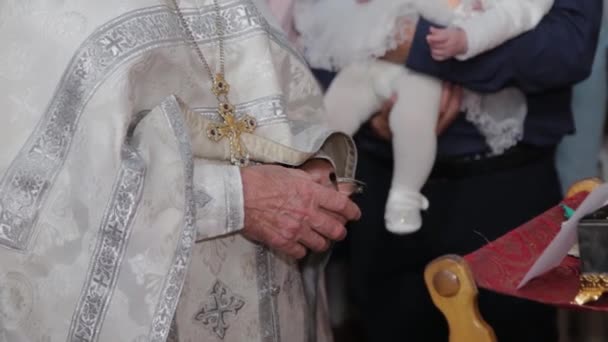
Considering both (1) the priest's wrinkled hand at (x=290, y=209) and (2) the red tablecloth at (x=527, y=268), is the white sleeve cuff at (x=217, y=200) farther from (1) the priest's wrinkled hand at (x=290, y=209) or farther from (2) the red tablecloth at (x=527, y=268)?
(2) the red tablecloth at (x=527, y=268)

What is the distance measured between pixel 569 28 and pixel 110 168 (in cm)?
94

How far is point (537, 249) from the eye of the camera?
4.85ft

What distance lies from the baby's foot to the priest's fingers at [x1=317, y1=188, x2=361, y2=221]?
0.39 meters

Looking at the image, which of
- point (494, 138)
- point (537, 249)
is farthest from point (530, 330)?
point (537, 249)

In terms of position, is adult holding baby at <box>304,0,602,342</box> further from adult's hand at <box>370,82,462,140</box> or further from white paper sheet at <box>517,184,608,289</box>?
white paper sheet at <box>517,184,608,289</box>

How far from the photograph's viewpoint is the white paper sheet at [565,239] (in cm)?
134

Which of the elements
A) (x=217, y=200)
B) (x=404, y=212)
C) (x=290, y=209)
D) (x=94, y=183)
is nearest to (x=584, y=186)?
(x=404, y=212)

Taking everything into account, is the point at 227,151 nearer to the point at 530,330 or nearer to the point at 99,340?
the point at 99,340

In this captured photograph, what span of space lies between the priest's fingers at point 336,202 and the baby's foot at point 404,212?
0.39 metres

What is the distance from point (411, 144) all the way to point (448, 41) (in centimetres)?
21

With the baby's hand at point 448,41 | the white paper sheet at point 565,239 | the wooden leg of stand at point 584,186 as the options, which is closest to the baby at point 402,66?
the baby's hand at point 448,41

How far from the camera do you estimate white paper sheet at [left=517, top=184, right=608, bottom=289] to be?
134 cm

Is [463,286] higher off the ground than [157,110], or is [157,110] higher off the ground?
[157,110]

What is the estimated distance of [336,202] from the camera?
1.51m
